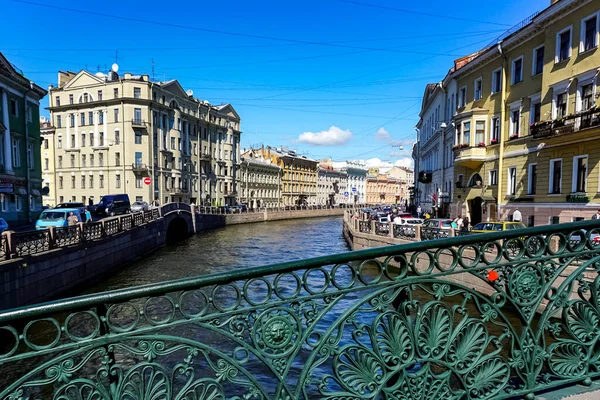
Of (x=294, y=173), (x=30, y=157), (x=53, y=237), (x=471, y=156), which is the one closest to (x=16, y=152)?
(x=30, y=157)

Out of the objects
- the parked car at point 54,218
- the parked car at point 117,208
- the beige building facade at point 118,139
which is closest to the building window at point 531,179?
the parked car at point 54,218

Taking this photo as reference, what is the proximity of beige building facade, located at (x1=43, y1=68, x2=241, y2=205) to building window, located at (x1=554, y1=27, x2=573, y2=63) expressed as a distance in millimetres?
40064

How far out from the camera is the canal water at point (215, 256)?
690 inches

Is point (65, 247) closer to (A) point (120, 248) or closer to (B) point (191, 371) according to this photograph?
(A) point (120, 248)

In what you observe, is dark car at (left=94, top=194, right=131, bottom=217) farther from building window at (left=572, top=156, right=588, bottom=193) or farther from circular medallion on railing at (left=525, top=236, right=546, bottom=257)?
circular medallion on railing at (left=525, top=236, right=546, bottom=257)

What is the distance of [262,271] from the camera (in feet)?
6.24

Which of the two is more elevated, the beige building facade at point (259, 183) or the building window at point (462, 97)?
the building window at point (462, 97)

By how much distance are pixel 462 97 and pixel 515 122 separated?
6.03 meters

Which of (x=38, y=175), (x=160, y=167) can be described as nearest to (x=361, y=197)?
(x=160, y=167)

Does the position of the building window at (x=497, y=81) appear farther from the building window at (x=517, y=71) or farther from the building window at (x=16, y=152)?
the building window at (x=16, y=152)

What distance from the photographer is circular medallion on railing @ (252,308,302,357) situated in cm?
197

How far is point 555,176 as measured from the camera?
16969 mm

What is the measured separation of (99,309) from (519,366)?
234 cm

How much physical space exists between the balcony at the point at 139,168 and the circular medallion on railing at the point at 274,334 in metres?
45.7
